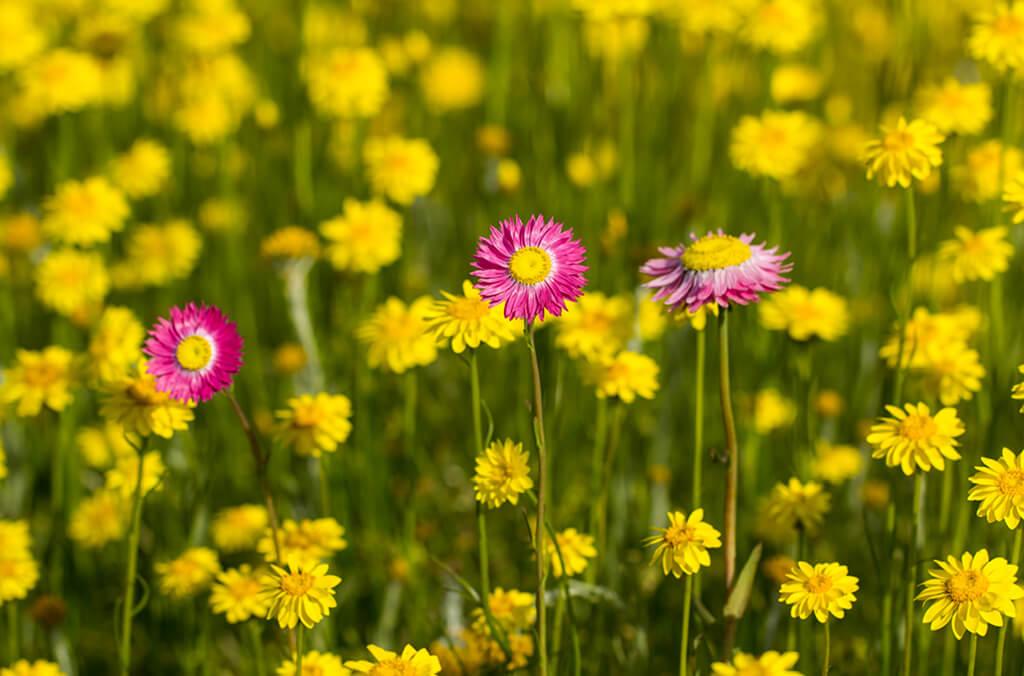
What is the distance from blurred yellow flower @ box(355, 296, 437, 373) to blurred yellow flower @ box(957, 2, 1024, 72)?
137 cm

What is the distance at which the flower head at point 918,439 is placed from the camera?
1.76 m

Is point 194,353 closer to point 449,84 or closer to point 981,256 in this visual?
point 981,256

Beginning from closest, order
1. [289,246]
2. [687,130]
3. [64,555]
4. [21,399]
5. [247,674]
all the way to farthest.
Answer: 1. [247,674]
2. [21,399]
3. [64,555]
4. [289,246]
5. [687,130]

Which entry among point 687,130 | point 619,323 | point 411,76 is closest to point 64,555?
point 619,323

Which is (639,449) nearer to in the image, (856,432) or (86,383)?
(856,432)

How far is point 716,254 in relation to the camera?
1681mm

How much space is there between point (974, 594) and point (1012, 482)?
0.18 metres

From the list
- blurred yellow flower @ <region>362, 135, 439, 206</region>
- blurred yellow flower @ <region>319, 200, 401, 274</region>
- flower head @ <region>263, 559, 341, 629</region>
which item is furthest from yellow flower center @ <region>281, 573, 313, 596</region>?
blurred yellow flower @ <region>362, 135, 439, 206</region>

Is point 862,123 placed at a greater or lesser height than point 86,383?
greater

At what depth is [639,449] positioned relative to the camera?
9.52ft

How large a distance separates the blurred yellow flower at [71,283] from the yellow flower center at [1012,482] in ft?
7.33

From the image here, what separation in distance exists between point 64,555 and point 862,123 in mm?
3127

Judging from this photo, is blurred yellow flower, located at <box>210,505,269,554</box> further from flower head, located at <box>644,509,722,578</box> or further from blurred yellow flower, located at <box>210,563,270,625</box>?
flower head, located at <box>644,509,722,578</box>

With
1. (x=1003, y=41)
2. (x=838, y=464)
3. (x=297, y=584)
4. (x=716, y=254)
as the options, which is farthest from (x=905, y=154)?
(x=297, y=584)
